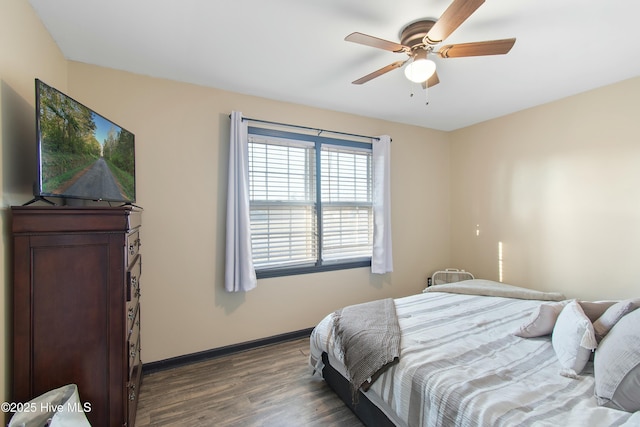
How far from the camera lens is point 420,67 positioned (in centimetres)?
171

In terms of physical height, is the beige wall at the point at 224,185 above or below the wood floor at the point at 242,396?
above

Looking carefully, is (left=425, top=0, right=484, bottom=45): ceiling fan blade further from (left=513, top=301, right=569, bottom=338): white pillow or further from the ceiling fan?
(left=513, top=301, right=569, bottom=338): white pillow

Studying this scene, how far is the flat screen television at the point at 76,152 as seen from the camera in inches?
52.1

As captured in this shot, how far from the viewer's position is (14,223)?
49.6 inches

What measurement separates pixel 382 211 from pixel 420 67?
192cm

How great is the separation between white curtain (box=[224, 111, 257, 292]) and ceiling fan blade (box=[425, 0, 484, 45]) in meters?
1.77

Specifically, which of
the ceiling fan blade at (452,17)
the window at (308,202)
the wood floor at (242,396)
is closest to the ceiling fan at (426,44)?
the ceiling fan blade at (452,17)

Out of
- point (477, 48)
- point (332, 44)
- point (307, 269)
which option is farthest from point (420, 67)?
point (307, 269)

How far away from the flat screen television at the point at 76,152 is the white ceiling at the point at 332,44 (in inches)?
25.0

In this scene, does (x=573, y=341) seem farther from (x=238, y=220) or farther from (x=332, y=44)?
(x=238, y=220)

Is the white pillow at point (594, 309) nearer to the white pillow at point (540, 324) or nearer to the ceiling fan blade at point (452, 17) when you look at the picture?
the white pillow at point (540, 324)

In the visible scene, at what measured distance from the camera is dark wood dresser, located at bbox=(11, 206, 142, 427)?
127cm

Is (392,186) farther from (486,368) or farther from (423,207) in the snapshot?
(486,368)

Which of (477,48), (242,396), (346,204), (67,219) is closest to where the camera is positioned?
(67,219)
